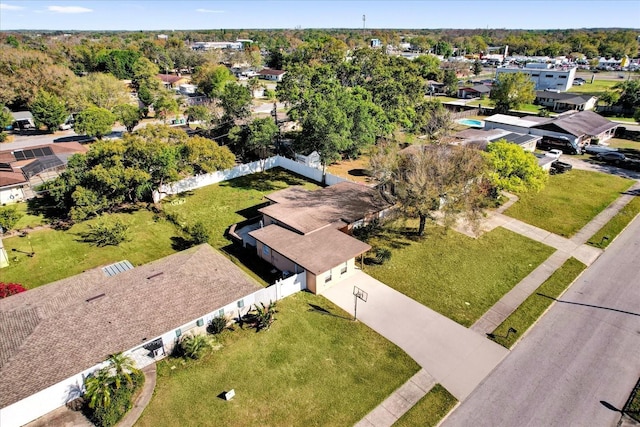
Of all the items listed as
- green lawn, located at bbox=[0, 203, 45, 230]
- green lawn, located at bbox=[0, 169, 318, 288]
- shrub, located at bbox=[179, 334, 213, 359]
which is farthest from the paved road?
green lawn, located at bbox=[0, 203, 45, 230]

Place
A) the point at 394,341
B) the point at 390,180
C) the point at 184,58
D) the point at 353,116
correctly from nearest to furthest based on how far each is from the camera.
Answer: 1. the point at 394,341
2. the point at 390,180
3. the point at 353,116
4. the point at 184,58

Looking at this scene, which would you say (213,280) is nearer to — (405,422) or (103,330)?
(103,330)

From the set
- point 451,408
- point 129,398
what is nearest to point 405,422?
point 451,408

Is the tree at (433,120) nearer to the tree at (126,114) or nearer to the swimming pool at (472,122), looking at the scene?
the swimming pool at (472,122)

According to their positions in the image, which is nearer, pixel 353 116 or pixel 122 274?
pixel 122 274

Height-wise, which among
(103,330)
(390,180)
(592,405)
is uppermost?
(390,180)

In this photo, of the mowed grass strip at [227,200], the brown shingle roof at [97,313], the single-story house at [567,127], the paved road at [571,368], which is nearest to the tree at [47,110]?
the mowed grass strip at [227,200]

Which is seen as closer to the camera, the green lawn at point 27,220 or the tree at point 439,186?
the tree at point 439,186
